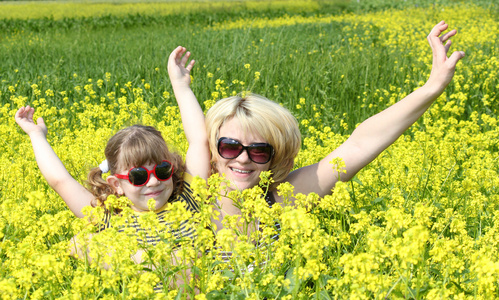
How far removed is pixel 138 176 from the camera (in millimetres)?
3111

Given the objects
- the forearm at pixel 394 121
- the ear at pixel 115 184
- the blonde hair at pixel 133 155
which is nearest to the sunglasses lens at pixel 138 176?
the blonde hair at pixel 133 155

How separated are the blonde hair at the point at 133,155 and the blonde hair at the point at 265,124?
0.30m

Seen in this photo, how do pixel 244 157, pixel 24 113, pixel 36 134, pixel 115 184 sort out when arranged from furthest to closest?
pixel 24 113
pixel 36 134
pixel 115 184
pixel 244 157

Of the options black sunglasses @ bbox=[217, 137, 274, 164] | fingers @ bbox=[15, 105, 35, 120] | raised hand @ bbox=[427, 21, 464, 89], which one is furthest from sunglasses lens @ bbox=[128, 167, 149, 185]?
raised hand @ bbox=[427, 21, 464, 89]

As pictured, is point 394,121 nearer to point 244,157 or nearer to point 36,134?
point 244,157

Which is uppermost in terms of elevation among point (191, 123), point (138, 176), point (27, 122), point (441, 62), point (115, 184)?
point (441, 62)

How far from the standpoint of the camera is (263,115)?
3277 mm

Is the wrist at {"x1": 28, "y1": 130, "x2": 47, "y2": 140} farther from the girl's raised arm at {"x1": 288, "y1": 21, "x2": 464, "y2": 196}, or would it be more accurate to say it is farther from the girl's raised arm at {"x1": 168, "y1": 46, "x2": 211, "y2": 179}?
the girl's raised arm at {"x1": 288, "y1": 21, "x2": 464, "y2": 196}

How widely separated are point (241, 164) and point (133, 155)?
649 millimetres

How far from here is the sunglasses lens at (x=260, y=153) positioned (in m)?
3.23

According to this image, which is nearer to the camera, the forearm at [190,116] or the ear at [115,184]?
the ear at [115,184]

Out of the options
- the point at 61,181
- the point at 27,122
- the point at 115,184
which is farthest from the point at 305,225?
the point at 27,122

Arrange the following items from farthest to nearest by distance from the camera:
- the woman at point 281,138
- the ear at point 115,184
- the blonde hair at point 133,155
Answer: the ear at point 115,184 < the blonde hair at point 133,155 < the woman at point 281,138

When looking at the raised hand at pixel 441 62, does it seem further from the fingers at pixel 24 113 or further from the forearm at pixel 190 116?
the fingers at pixel 24 113
